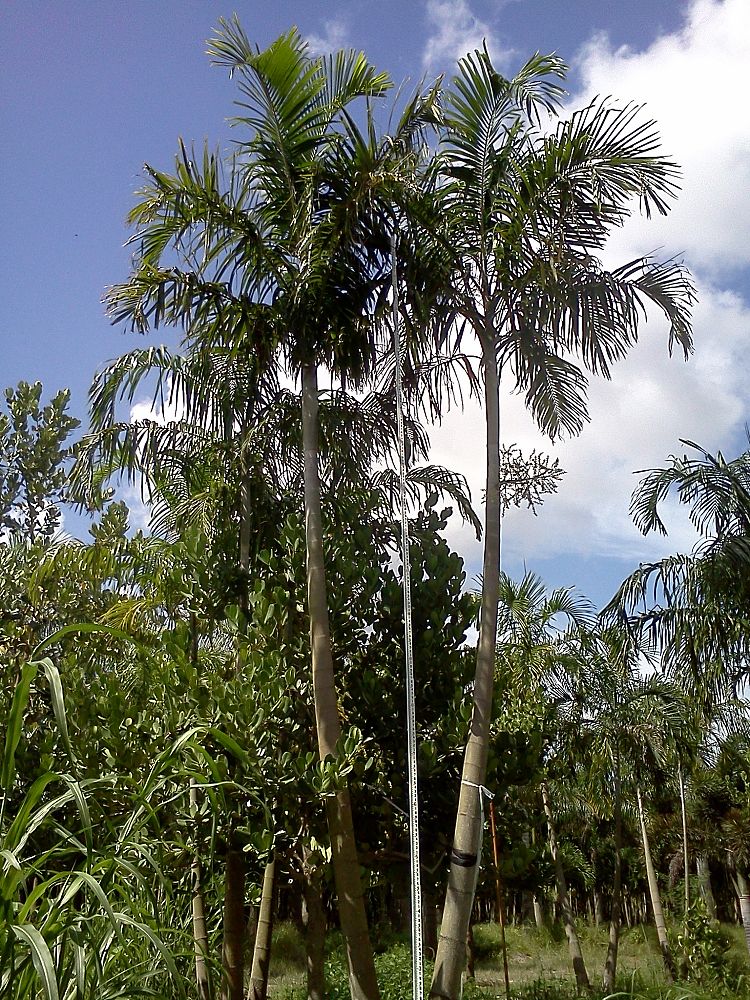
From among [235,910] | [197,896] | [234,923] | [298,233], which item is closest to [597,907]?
[234,923]

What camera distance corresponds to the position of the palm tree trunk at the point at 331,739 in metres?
5.00

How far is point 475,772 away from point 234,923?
2.17 metres

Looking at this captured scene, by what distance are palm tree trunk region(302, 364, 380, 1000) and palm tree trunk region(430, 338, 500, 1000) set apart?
0.43 m

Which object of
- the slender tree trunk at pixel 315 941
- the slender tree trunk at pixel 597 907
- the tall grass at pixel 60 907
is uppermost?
the tall grass at pixel 60 907

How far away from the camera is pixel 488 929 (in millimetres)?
20484

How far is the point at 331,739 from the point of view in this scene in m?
5.23

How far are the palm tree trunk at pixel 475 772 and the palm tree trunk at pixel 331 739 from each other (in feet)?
1.42

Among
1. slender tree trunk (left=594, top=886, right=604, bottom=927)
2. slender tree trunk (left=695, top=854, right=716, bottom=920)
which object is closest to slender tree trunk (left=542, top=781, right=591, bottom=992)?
slender tree trunk (left=695, top=854, right=716, bottom=920)

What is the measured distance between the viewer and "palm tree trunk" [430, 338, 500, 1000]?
15.4ft

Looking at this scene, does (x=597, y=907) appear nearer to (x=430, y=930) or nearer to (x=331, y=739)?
(x=430, y=930)

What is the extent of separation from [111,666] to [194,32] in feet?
18.4

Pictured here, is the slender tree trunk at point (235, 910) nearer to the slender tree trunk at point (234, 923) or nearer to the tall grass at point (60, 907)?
the slender tree trunk at point (234, 923)

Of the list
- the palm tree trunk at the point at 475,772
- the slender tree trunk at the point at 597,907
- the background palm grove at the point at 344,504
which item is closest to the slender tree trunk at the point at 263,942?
the background palm grove at the point at 344,504

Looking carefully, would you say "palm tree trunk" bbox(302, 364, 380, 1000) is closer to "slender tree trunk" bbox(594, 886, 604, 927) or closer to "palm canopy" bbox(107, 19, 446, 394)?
"palm canopy" bbox(107, 19, 446, 394)
